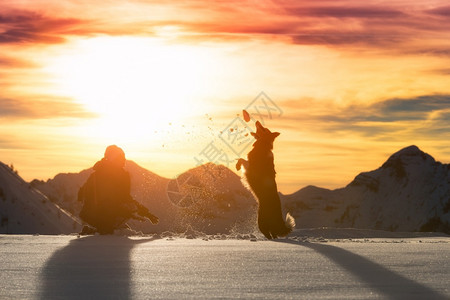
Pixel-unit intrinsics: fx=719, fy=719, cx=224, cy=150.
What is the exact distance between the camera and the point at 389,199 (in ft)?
164

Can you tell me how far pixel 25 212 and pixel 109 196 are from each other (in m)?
8.18

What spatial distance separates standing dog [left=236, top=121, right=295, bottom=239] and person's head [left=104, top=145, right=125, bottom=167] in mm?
2680

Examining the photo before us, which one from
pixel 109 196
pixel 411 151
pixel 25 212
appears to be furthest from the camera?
pixel 411 151

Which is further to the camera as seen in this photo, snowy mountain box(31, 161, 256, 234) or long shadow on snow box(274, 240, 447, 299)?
snowy mountain box(31, 161, 256, 234)

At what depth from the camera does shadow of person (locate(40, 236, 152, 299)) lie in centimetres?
652

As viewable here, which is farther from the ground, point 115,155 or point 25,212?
point 115,155

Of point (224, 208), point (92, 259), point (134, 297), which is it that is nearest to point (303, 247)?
point (92, 259)

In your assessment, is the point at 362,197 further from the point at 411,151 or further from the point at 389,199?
the point at 411,151

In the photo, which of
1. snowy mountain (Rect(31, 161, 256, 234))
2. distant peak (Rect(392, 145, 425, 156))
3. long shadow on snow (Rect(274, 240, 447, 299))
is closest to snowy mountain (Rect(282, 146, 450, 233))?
distant peak (Rect(392, 145, 425, 156))

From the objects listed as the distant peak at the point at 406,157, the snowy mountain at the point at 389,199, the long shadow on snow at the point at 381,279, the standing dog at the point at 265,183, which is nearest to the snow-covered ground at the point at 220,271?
the long shadow on snow at the point at 381,279

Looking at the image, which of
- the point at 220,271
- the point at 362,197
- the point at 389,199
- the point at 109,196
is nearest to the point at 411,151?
the point at 389,199

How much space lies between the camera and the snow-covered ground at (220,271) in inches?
258

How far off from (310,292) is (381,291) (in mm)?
660

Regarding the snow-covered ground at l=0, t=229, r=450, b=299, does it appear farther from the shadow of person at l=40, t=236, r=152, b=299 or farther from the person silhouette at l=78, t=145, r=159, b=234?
the person silhouette at l=78, t=145, r=159, b=234
